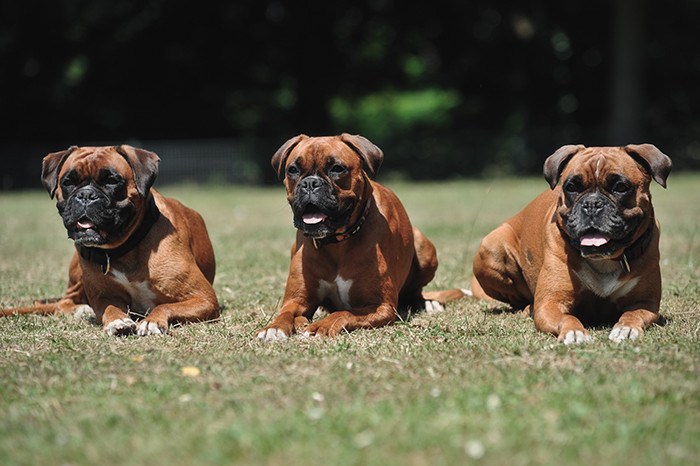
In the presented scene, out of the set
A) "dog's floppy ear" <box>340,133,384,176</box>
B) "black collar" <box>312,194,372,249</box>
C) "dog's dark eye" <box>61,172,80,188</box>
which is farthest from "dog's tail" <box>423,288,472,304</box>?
"dog's dark eye" <box>61,172,80,188</box>

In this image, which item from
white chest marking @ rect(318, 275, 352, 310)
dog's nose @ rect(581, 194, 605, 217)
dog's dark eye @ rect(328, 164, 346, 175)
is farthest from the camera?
white chest marking @ rect(318, 275, 352, 310)

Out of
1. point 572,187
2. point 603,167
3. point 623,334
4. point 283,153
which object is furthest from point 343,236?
point 623,334

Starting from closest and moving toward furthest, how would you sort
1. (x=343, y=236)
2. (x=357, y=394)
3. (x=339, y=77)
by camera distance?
(x=357, y=394), (x=343, y=236), (x=339, y=77)

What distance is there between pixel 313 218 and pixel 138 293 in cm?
163

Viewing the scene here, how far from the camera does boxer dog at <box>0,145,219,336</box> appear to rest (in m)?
5.82

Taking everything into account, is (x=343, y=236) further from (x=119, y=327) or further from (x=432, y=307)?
(x=119, y=327)

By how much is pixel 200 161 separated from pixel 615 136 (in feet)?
47.0

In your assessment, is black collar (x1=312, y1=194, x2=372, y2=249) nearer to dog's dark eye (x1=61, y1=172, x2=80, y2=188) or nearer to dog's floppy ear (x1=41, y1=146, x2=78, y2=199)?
dog's dark eye (x1=61, y1=172, x2=80, y2=188)

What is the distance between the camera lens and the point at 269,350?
16.9ft

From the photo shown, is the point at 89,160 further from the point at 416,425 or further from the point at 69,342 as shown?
the point at 416,425

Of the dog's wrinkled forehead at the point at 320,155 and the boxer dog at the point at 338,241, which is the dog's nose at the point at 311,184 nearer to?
the boxer dog at the point at 338,241

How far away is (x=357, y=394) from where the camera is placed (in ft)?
13.5

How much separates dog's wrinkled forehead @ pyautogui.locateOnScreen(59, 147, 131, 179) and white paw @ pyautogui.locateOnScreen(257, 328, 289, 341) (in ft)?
5.53

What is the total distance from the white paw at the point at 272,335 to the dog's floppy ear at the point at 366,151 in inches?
56.3
